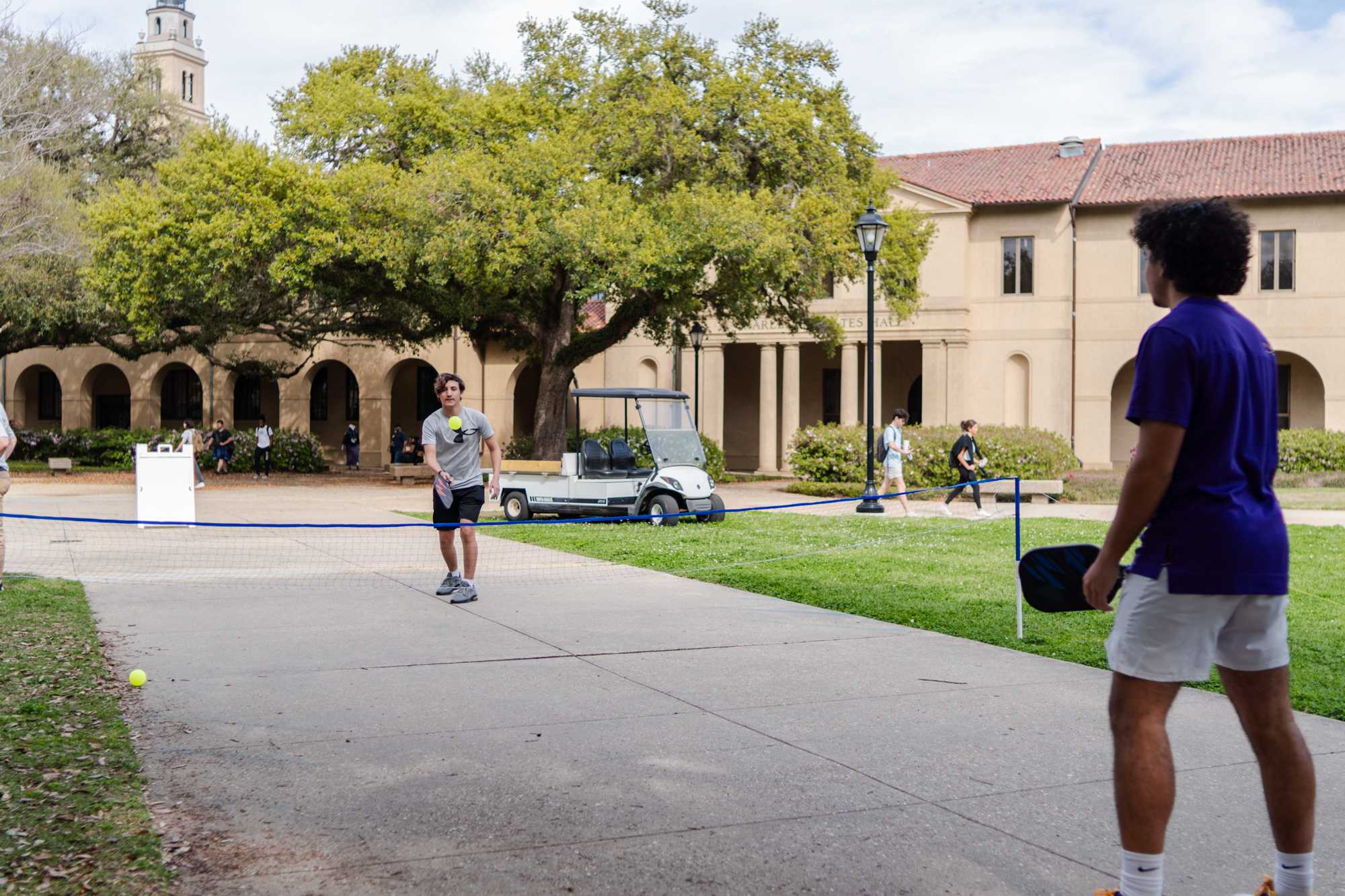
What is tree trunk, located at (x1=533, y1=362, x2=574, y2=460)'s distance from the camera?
28047 millimetres

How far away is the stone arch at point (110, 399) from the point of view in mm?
47781

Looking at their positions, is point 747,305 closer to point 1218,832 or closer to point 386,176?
point 386,176

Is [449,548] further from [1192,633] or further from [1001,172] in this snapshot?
[1001,172]

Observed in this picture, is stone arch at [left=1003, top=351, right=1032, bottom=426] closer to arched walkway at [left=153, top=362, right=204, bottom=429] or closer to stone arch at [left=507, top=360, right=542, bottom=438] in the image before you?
stone arch at [left=507, top=360, right=542, bottom=438]

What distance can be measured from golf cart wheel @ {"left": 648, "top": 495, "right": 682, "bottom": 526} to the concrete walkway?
8204 millimetres

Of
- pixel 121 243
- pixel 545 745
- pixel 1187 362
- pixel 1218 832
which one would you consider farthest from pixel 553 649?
pixel 121 243

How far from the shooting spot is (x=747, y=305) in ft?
84.5

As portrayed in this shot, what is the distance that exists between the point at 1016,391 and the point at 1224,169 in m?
8.33

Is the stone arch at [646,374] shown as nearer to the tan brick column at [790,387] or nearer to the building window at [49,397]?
the tan brick column at [790,387]

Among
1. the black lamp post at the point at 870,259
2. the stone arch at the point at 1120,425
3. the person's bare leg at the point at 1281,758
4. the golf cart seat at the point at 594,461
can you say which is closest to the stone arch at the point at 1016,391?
the stone arch at the point at 1120,425

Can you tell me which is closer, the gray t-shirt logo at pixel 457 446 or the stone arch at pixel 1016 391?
the gray t-shirt logo at pixel 457 446

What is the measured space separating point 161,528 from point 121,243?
10871mm

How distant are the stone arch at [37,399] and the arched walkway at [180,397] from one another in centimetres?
397

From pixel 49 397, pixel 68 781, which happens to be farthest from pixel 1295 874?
pixel 49 397
